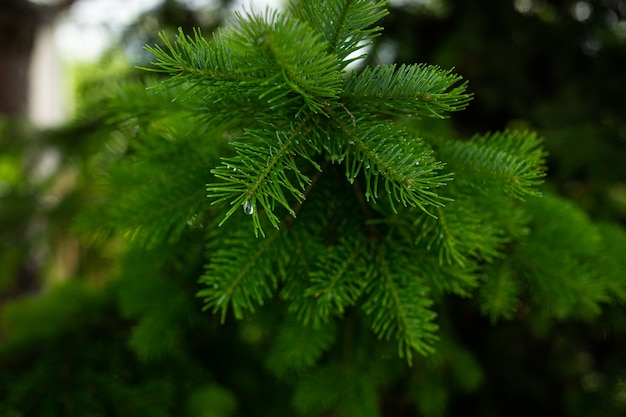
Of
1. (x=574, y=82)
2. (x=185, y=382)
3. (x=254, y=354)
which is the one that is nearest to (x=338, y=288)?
(x=185, y=382)

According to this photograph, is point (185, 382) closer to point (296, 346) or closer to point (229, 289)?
point (296, 346)

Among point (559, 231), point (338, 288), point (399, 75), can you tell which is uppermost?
point (559, 231)

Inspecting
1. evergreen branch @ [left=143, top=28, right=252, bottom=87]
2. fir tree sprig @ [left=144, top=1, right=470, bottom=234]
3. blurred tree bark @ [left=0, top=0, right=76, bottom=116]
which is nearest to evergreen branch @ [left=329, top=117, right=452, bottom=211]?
fir tree sprig @ [left=144, top=1, right=470, bottom=234]

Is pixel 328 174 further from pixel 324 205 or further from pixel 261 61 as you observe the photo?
pixel 261 61

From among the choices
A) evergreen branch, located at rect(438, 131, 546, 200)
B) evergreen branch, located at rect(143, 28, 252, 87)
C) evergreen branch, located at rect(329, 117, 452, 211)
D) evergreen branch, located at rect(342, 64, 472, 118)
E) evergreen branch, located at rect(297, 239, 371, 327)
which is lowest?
evergreen branch, located at rect(297, 239, 371, 327)

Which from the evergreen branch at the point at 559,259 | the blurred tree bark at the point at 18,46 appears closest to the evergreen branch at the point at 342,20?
the evergreen branch at the point at 559,259

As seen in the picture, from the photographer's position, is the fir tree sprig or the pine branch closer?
the fir tree sprig

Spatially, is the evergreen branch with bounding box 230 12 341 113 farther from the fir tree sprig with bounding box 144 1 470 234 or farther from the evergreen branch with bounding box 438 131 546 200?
the evergreen branch with bounding box 438 131 546 200

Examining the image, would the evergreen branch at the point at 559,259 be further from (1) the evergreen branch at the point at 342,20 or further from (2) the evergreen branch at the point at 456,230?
(1) the evergreen branch at the point at 342,20
